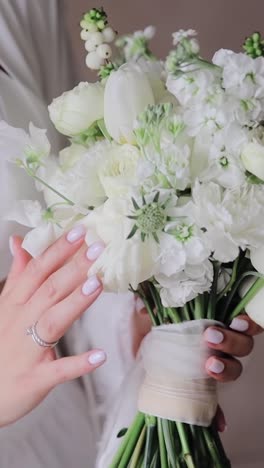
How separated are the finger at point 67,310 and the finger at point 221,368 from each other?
0.13m

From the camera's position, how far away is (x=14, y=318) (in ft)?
2.53

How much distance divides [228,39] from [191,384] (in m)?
0.92

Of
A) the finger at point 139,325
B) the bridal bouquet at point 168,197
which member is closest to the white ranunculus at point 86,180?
the bridal bouquet at point 168,197

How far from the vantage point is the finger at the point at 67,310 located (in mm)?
674

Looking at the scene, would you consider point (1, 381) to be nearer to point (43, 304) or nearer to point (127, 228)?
point (43, 304)

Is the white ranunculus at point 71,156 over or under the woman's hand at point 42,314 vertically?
over

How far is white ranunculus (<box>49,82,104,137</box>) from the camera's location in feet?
2.11

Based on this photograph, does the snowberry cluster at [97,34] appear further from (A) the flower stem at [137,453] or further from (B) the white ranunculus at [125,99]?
(A) the flower stem at [137,453]

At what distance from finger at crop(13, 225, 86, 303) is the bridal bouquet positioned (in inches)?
0.5

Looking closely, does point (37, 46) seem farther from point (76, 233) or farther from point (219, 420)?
point (219, 420)

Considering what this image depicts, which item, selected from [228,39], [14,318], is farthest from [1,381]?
[228,39]

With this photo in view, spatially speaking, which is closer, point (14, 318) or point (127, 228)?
point (127, 228)

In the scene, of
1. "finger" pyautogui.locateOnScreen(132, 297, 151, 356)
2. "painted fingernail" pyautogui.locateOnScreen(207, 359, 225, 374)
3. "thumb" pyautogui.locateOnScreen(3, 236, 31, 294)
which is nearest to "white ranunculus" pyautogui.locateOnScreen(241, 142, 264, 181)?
"painted fingernail" pyautogui.locateOnScreen(207, 359, 225, 374)

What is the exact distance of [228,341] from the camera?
713 mm
